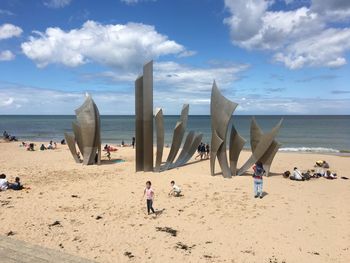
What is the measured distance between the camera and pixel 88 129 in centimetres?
1822

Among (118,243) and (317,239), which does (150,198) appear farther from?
(317,239)

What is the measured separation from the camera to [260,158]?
15.6 metres

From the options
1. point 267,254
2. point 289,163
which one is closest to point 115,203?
point 267,254

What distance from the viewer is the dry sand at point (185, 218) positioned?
304 inches

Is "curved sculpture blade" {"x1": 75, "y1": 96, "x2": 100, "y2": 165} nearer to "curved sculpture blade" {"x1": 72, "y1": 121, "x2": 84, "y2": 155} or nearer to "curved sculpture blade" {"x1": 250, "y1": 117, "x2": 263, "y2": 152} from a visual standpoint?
"curved sculpture blade" {"x1": 72, "y1": 121, "x2": 84, "y2": 155}

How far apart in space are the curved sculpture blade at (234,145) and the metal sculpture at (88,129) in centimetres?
702

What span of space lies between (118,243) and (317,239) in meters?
4.65

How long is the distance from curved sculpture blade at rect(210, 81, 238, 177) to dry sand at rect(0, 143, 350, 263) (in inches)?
42.5

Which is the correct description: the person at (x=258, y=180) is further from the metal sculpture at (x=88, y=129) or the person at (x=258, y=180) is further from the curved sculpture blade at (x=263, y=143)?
the metal sculpture at (x=88, y=129)

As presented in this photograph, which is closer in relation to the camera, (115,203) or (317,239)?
(317,239)

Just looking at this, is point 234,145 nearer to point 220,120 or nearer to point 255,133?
point 255,133

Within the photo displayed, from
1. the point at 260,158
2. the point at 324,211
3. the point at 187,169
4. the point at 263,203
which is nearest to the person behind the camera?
the point at 324,211

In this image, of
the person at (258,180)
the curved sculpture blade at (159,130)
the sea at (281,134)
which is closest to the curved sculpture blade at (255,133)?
the person at (258,180)

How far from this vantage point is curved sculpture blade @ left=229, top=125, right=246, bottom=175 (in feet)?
49.5
